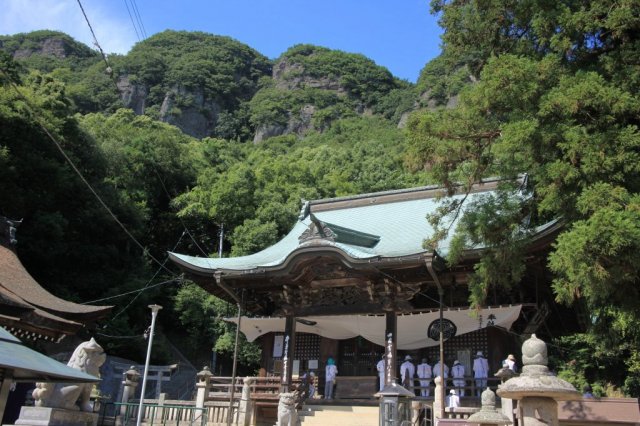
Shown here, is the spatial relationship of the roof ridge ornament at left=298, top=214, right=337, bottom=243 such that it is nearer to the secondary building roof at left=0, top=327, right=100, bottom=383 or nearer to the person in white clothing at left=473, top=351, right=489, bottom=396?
the person in white clothing at left=473, top=351, right=489, bottom=396

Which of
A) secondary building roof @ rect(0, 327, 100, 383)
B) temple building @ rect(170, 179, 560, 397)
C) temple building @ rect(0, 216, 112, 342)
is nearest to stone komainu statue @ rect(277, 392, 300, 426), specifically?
temple building @ rect(170, 179, 560, 397)

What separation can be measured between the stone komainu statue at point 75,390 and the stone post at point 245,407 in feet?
11.2

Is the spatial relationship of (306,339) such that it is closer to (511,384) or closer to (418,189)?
(418,189)

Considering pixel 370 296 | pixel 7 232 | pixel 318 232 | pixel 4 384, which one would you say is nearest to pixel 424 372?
pixel 370 296

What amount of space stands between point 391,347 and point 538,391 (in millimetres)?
7197

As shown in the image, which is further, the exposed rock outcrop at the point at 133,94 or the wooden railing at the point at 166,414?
the exposed rock outcrop at the point at 133,94

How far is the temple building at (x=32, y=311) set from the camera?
34.6 ft

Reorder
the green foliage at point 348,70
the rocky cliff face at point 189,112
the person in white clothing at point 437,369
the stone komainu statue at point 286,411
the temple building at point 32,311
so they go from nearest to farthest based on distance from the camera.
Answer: the temple building at point 32,311 → the stone komainu statue at point 286,411 → the person in white clothing at point 437,369 → the rocky cliff face at point 189,112 → the green foliage at point 348,70

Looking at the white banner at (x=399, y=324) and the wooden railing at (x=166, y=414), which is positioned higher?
the white banner at (x=399, y=324)

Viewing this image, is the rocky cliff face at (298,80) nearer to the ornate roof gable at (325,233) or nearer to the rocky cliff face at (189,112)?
the rocky cliff face at (189,112)

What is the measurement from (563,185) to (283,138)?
5052 cm

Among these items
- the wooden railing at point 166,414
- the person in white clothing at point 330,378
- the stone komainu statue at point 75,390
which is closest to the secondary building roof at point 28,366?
the stone komainu statue at point 75,390

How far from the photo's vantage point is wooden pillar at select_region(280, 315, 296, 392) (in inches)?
510

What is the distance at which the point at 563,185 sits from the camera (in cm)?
829
